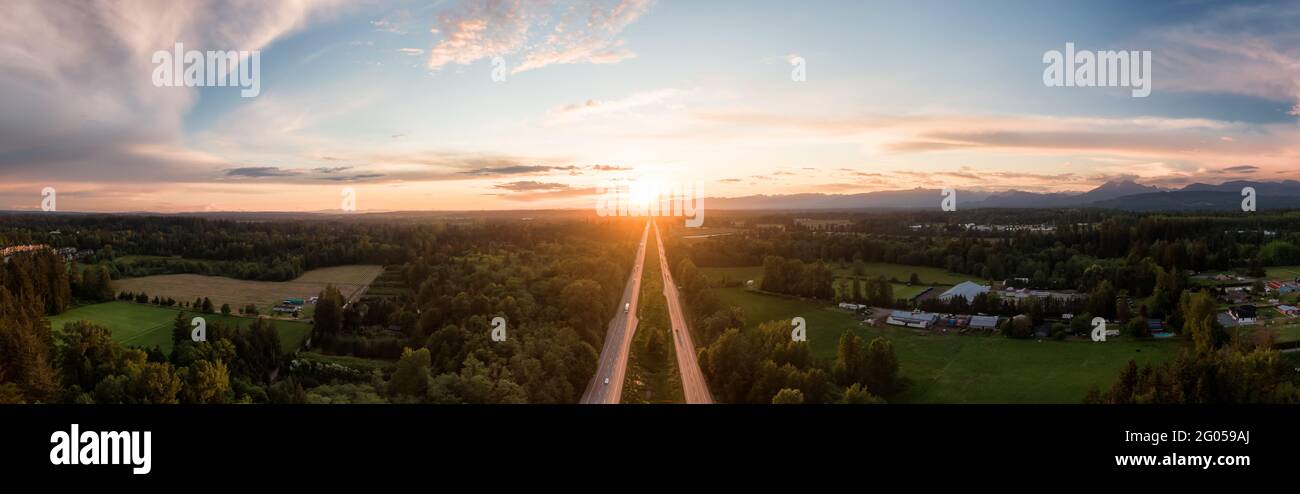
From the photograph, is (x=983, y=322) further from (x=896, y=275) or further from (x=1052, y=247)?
(x=1052, y=247)

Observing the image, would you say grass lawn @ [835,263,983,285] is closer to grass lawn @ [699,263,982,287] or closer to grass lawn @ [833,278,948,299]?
grass lawn @ [699,263,982,287]

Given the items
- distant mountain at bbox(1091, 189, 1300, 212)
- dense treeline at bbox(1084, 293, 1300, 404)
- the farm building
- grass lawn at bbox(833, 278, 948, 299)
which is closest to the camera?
dense treeline at bbox(1084, 293, 1300, 404)

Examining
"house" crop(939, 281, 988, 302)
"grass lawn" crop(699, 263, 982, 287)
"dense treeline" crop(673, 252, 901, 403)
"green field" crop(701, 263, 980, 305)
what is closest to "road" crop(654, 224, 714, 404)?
"dense treeline" crop(673, 252, 901, 403)

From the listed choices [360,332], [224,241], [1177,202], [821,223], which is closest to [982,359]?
[821,223]
